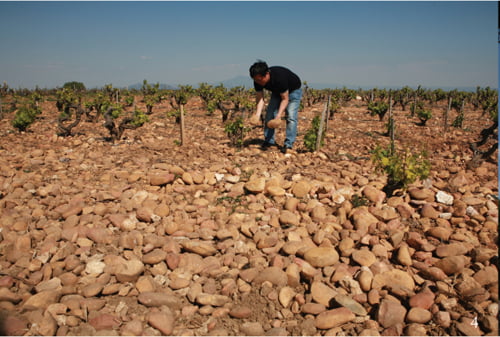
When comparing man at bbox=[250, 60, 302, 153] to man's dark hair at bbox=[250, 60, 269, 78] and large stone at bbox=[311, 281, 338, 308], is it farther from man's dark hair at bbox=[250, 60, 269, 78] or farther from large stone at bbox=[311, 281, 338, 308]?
large stone at bbox=[311, 281, 338, 308]

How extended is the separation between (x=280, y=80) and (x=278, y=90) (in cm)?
19

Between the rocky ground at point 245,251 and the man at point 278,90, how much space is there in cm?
98

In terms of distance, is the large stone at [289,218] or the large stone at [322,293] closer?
the large stone at [322,293]

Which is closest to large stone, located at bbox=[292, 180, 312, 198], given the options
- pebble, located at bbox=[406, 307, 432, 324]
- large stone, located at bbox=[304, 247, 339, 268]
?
large stone, located at bbox=[304, 247, 339, 268]

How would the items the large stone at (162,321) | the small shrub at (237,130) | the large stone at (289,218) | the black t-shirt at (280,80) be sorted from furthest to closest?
the small shrub at (237,130) < the black t-shirt at (280,80) < the large stone at (289,218) < the large stone at (162,321)

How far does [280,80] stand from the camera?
5195 millimetres

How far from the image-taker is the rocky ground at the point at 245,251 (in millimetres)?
2203

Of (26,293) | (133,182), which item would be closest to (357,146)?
(133,182)

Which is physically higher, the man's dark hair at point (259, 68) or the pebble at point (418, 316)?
the man's dark hair at point (259, 68)

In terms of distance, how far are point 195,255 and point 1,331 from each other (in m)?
1.45

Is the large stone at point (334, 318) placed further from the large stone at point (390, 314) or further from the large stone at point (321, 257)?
the large stone at point (321, 257)

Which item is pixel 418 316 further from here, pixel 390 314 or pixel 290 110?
pixel 290 110

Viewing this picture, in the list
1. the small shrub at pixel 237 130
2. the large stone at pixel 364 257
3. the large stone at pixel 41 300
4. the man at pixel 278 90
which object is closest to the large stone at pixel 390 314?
the large stone at pixel 364 257

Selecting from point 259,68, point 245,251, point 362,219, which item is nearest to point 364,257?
point 362,219
